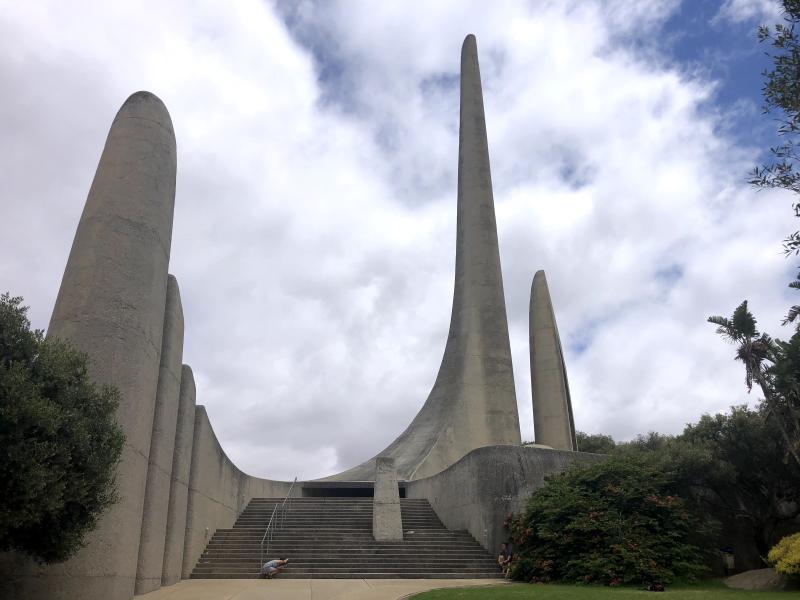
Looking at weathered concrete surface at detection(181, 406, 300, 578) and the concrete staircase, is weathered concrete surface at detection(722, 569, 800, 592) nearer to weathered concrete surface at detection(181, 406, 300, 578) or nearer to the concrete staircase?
the concrete staircase

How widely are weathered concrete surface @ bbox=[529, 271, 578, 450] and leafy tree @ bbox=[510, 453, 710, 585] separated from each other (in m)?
10.3

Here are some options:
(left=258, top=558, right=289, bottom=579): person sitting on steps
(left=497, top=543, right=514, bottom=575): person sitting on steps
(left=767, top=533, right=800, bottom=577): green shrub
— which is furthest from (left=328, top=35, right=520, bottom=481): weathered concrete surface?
(left=767, top=533, right=800, bottom=577): green shrub

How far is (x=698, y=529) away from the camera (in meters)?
11.8

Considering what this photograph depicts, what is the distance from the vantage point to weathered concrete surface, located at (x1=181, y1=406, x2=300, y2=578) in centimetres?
1179

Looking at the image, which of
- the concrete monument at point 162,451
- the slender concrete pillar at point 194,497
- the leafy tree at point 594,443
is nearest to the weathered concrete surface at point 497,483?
the slender concrete pillar at point 194,497

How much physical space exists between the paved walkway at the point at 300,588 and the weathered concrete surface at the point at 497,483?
5.74 feet

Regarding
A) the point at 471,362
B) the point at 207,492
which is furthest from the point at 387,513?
the point at 471,362

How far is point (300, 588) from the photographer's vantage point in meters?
10.1

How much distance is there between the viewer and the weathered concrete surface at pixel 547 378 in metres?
23.0

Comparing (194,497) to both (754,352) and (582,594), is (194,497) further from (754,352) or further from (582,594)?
(754,352)

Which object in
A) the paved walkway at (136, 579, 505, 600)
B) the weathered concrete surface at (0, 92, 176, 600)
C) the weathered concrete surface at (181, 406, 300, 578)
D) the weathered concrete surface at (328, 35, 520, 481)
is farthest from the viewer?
the weathered concrete surface at (328, 35, 520, 481)

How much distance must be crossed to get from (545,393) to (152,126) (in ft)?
58.1

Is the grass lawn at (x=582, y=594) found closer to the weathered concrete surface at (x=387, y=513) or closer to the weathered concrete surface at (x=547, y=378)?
the weathered concrete surface at (x=387, y=513)

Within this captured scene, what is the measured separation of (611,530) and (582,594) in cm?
261
